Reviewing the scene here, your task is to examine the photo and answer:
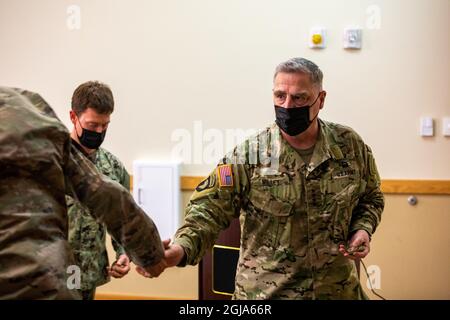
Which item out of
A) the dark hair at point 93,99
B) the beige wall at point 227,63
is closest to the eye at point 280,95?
the dark hair at point 93,99

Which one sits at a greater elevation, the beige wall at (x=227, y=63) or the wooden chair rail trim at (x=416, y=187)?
the beige wall at (x=227, y=63)

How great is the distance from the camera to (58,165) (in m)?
1.16

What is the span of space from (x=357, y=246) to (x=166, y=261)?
2.00 feet

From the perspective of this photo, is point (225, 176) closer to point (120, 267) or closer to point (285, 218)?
point (285, 218)

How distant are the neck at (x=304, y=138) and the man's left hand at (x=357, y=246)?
1.10 feet

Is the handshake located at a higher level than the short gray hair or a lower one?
lower

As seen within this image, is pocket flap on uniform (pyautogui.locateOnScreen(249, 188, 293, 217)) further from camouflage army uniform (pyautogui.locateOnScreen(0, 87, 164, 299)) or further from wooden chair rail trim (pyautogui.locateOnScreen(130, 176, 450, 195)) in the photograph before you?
wooden chair rail trim (pyautogui.locateOnScreen(130, 176, 450, 195))

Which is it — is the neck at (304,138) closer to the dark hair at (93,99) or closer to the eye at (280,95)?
the eye at (280,95)

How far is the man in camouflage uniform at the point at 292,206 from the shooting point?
170 centimetres

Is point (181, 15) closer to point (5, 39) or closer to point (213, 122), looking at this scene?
point (213, 122)

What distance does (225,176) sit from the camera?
5.77 ft

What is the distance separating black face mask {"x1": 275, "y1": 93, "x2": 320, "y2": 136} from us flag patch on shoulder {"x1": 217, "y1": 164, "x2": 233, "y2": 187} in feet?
0.78

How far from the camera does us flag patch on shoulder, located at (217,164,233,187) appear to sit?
175cm

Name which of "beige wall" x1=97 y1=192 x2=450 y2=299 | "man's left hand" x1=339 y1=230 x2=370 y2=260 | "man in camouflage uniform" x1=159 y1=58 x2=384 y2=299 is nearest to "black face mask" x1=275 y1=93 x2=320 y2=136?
"man in camouflage uniform" x1=159 y1=58 x2=384 y2=299
